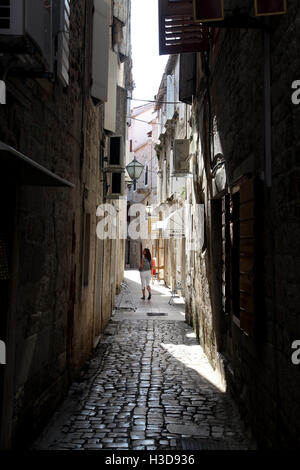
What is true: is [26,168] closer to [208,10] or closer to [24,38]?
[24,38]

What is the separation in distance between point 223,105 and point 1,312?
160 inches

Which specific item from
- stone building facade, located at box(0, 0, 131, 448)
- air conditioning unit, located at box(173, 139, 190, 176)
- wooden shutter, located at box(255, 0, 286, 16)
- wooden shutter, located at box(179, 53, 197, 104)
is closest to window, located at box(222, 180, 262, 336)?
wooden shutter, located at box(255, 0, 286, 16)

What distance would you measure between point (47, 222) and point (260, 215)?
2.14 metres

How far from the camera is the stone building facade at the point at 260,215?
316 cm

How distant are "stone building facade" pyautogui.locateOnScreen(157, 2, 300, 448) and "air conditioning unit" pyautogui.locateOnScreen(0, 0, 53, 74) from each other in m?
1.62

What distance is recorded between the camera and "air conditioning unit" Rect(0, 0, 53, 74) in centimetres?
293

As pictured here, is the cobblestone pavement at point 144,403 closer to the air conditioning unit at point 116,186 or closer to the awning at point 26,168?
the awning at point 26,168

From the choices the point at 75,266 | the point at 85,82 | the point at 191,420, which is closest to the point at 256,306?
the point at 191,420

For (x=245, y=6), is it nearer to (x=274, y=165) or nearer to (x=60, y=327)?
(x=274, y=165)

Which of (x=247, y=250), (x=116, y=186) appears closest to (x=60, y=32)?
(x=247, y=250)

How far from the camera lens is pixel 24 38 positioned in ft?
9.84

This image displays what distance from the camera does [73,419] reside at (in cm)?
486

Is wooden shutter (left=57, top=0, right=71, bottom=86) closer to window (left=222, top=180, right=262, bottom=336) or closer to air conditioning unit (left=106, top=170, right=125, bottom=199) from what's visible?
window (left=222, top=180, right=262, bottom=336)

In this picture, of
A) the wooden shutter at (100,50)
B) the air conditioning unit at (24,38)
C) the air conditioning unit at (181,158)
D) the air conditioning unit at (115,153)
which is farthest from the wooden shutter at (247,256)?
the air conditioning unit at (181,158)
